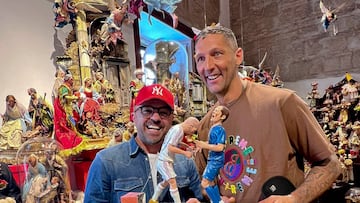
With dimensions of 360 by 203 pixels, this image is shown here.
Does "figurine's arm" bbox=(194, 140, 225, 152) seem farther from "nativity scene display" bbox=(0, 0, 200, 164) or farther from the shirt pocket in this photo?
"nativity scene display" bbox=(0, 0, 200, 164)

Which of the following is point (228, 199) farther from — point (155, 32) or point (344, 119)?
point (155, 32)

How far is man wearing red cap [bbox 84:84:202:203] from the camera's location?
1.24 metres

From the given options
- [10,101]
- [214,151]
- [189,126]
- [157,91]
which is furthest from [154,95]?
[10,101]

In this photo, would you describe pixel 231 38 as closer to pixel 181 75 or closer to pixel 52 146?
pixel 52 146

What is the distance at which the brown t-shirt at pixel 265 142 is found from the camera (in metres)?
1.19

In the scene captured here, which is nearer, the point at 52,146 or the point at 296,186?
the point at 296,186

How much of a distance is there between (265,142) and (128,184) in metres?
0.52

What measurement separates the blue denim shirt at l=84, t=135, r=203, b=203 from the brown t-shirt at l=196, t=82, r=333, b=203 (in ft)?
0.54

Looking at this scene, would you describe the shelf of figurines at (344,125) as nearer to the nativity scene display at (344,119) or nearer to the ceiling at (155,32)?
the nativity scene display at (344,119)

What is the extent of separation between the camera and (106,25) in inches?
144

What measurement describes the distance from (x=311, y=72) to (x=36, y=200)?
194 inches

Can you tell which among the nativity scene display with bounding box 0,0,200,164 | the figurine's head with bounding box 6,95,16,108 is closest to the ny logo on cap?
the nativity scene display with bounding box 0,0,200,164

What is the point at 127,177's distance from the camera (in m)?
1.31

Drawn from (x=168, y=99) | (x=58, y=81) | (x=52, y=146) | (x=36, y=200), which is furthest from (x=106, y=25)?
(x=168, y=99)
